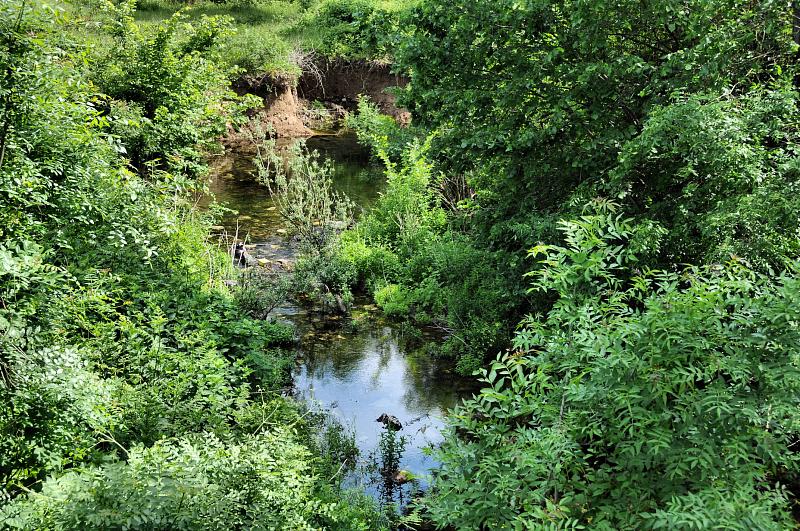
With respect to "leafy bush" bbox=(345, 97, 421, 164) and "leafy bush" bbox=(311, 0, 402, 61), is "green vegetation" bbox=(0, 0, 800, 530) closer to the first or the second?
"leafy bush" bbox=(345, 97, 421, 164)

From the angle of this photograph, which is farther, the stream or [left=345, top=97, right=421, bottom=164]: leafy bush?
[left=345, top=97, right=421, bottom=164]: leafy bush

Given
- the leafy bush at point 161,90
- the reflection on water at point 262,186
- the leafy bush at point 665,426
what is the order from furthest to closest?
the reflection on water at point 262,186, the leafy bush at point 161,90, the leafy bush at point 665,426

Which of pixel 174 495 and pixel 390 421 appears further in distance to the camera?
pixel 390 421

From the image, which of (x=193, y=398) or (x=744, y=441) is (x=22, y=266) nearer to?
(x=193, y=398)

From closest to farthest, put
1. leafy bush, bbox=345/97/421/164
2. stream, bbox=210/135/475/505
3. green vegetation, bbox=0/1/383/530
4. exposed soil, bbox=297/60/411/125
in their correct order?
green vegetation, bbox=0/1/383/530 → stream, bbox=210/135/475/505 → leafy bush, bbox=345/97/421/164 → exposed soil, bbox=297/60/411/125

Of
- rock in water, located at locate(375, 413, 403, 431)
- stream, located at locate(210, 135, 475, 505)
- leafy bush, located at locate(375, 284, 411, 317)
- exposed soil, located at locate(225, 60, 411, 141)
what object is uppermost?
exposed soil, located at locate(225, 60, 411, 141)

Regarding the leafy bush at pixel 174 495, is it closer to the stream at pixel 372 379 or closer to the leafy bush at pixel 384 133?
the stream at pixel 372 379

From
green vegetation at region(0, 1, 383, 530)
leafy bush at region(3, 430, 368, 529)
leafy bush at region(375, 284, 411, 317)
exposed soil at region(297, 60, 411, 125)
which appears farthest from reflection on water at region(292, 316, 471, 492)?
exposed soil at region(297, 60, 411, 125)

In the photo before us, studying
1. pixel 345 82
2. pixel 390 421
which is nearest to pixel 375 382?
pixel 390 421

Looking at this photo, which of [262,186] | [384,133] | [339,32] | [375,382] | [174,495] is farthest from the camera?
[339,32]

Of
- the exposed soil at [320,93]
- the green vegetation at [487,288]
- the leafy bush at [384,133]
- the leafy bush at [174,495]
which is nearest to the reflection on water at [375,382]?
the green vegetation at [487,288]

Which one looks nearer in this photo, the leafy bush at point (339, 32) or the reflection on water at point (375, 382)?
the reflection on water at point (375, 382)

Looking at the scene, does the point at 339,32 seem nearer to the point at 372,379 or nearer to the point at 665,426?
the point at 372,379

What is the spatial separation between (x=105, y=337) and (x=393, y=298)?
5.06 meters
